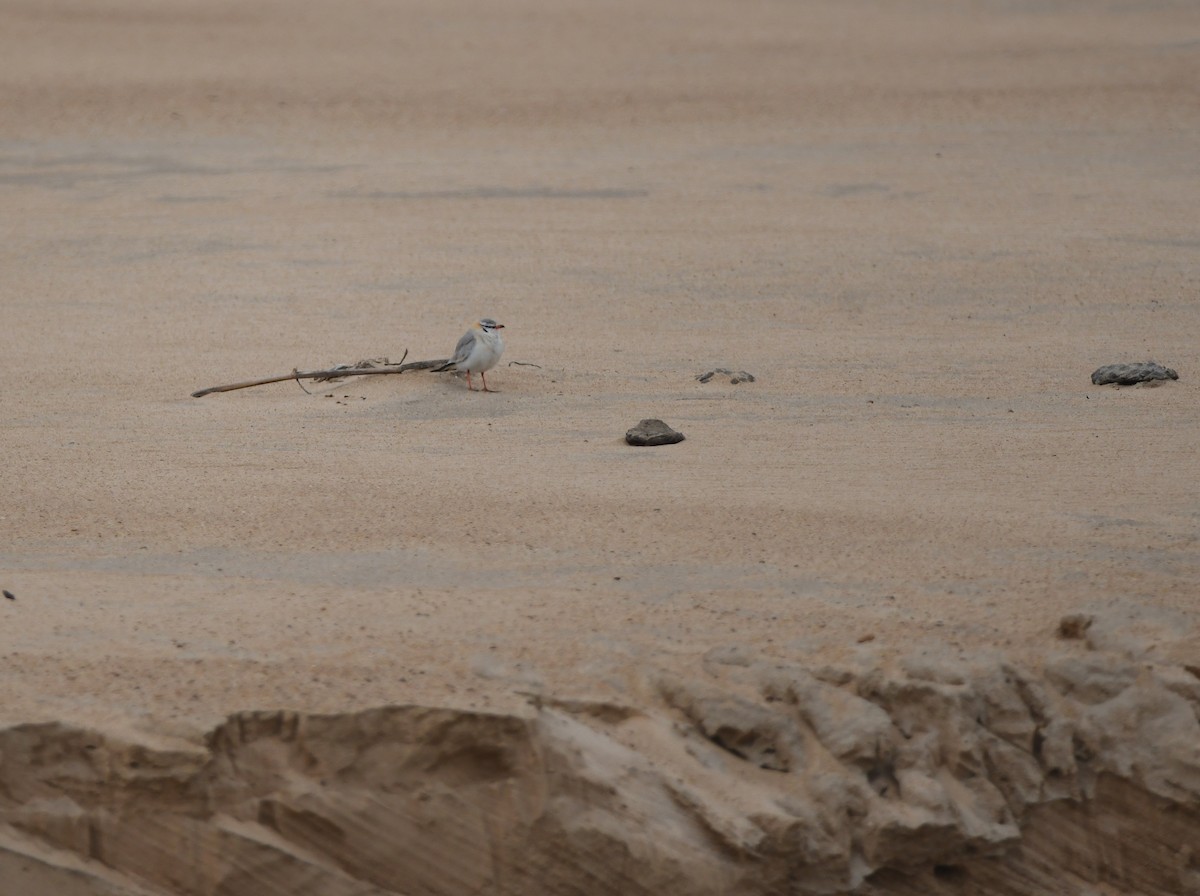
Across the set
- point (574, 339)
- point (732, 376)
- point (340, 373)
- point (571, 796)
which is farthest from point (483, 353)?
point (571, 796)

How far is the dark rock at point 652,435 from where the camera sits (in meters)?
8.12

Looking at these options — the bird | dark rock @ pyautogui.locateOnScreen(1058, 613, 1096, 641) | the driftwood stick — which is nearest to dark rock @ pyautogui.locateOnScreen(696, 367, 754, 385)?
the bird

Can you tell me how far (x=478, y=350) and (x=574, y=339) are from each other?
2077mm

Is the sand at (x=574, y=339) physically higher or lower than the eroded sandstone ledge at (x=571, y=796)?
higher

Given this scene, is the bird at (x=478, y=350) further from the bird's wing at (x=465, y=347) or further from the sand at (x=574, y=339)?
the sand at (x=574, y=339)

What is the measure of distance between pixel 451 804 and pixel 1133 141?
13.6 m

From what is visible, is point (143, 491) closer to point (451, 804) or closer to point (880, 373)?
point (451, 804)

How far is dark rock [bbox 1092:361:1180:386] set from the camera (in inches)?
369

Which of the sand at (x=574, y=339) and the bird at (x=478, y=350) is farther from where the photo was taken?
the bird at (x=478, y=350)

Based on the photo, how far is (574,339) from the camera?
11.1m

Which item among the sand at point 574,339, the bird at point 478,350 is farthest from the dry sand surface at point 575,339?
the bird at point 478,350

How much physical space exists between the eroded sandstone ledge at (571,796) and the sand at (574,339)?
0.13 metres

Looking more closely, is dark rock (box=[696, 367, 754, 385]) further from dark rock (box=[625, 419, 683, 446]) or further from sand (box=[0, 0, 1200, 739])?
dark rock (box=[625, 419, 683, 446])

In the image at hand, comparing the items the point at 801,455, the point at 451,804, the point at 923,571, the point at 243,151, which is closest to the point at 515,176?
the point at 243,151
